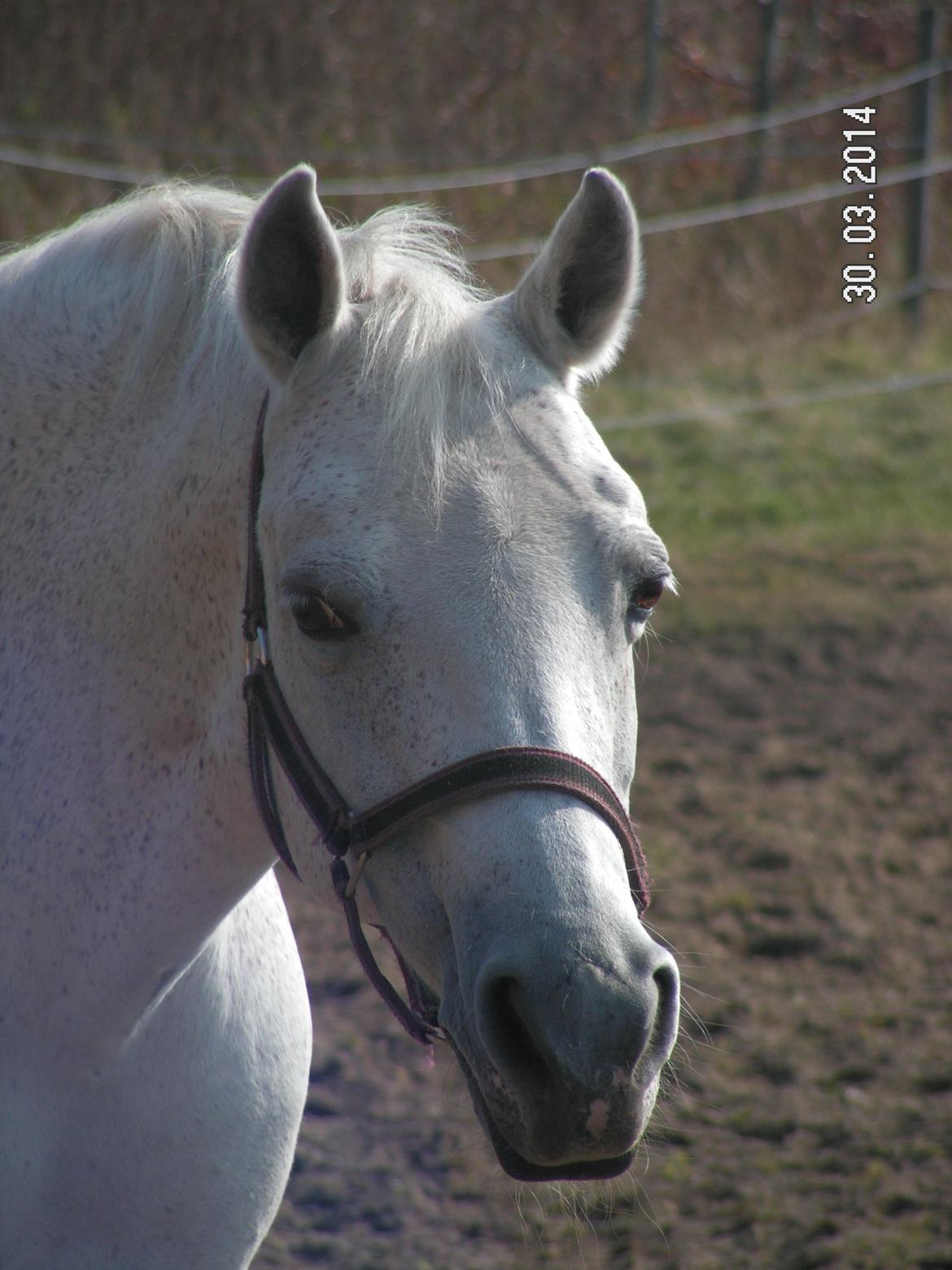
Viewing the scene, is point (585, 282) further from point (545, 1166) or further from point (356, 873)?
point (545, 1166)

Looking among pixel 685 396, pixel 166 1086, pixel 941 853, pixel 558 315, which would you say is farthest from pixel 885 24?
pixel 166 1086

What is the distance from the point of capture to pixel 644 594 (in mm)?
1613

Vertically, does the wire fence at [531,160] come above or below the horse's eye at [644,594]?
below

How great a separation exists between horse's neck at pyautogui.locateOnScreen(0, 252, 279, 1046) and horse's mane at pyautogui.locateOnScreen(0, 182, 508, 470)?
0.06 m

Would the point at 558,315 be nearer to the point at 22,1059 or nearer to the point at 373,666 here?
the point at 373,666

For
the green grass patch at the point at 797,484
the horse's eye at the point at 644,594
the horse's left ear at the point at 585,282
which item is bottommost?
the green grass patch at the point at 797,484

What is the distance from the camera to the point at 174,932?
1.74 meters

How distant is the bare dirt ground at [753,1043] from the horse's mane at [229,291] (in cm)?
89

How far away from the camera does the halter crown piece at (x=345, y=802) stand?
4.56ft

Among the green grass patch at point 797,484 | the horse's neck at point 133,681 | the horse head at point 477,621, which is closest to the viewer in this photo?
the horse head at point 477,621

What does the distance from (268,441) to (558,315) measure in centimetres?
46

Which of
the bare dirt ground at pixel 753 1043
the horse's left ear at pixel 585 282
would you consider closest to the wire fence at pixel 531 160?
the bare dirt ground at pixel 753 1043

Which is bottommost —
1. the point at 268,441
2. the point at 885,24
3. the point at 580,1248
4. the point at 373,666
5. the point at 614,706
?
the point at 580,1248
